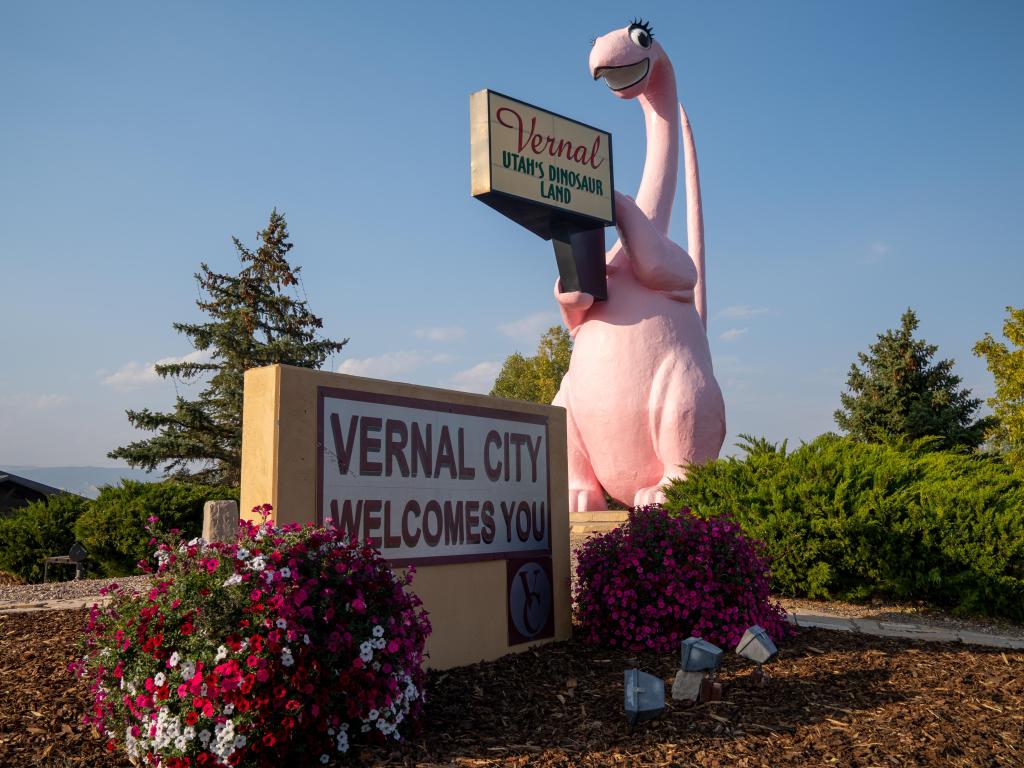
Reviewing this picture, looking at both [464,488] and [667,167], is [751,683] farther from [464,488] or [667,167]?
[667,167]

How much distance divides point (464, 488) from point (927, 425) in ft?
73.4

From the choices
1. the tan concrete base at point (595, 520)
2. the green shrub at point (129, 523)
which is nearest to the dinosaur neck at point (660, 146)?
the tan concrete base at point (595, 520)

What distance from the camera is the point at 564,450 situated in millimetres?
6531

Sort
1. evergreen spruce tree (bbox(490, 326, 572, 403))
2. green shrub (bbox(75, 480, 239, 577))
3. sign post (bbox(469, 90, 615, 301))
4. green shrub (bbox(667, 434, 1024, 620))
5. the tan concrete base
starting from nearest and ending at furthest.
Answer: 1. green shrub (bbox(667, 434, 1024, 620))
2. sign post (bbox(469, 90, 615, 301))
3. the tan concrete base
4. green shrub (bbox(75, 480, 239, 577))
5. evergreen spruce tree (bbox(490, 326, 572, 403))

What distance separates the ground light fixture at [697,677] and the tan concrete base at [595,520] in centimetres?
590

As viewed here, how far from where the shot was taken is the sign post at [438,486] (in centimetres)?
461

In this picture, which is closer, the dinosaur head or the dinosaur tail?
the dinosaur head

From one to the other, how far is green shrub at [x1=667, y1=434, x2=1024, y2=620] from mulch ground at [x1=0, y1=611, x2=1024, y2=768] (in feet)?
5.43

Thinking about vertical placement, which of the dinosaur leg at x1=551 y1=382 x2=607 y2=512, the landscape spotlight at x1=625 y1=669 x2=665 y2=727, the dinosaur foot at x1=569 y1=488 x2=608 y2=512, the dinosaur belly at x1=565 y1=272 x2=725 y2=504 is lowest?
the landscape spotlight at x1=625 y1=669 x2=665 y2=727

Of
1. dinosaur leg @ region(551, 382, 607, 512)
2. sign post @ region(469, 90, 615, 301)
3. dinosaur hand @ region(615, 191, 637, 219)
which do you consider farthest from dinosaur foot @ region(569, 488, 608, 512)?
dinosaur hand @ region(615, 191, 637, 219)

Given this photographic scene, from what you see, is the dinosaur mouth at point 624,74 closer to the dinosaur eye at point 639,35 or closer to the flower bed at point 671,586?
the dinosaur eye at point 639,35

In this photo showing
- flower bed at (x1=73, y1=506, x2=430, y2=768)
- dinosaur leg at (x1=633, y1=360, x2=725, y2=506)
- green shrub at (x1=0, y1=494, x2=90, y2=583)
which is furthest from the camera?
green shrub at (x1=0, y1=494, x2=90, y2=583)

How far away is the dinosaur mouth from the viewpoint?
1120cm

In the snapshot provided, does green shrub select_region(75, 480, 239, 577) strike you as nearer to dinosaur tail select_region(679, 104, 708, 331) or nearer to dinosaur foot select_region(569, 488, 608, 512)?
dinosaur foot select_region(569, 488, 608, 512)
